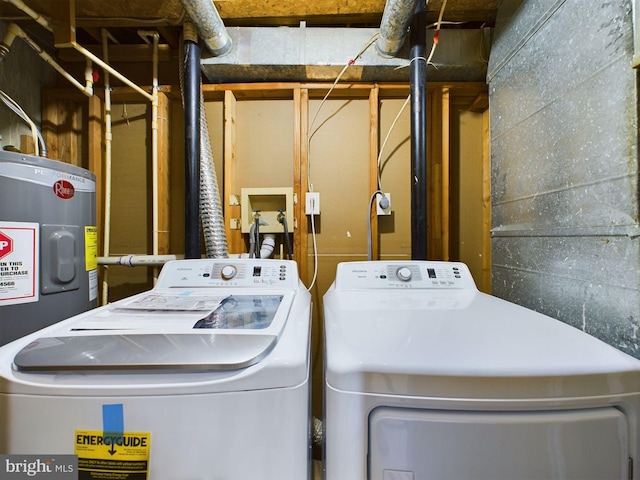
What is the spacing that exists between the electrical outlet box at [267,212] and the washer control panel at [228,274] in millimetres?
426

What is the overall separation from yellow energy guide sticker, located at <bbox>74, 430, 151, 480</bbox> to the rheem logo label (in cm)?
77

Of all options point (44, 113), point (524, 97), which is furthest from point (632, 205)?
point (44, 113)

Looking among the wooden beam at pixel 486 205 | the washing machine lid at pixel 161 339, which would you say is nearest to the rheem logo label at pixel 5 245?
the washing machine lid at pixel 161 339

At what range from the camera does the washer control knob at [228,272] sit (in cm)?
116

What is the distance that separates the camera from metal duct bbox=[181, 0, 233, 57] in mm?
1201

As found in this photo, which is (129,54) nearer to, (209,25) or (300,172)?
(209,25)

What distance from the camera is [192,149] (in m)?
1.39

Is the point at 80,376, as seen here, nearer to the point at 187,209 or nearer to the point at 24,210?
the point at 24,210

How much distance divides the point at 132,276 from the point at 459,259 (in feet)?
6.56

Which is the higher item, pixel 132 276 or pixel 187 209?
pixel 187 209

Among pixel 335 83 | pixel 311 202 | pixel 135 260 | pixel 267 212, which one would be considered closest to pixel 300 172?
pixel 311 202

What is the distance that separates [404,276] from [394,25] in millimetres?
1133

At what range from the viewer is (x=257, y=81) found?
1.62 metres

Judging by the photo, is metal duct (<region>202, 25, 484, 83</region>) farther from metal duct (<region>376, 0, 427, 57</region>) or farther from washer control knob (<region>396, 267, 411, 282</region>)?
washer control knob (<region>396, 267, 411, 282</region>)
